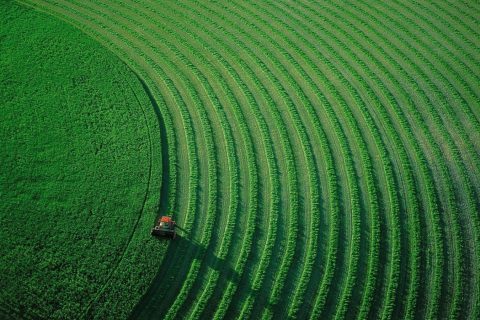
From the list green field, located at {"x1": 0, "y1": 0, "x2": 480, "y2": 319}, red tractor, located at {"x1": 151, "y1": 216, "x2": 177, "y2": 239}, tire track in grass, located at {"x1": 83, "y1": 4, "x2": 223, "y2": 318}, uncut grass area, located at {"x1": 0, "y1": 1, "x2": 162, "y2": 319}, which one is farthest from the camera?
red tractor, located at {"x1": 151, "y1": 216, "x2": 177, "y2": 239}

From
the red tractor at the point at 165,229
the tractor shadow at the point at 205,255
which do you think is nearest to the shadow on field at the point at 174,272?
the tractor shadow at the point at 205,255

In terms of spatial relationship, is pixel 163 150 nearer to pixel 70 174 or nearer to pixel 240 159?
pixel 240 159

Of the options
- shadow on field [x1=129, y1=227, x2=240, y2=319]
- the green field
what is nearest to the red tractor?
shadow on field [x1=129, y1=227, x2=240, y2=319]

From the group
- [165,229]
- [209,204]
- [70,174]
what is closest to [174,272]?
[165,229]

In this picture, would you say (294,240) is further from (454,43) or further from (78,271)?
(454,43)

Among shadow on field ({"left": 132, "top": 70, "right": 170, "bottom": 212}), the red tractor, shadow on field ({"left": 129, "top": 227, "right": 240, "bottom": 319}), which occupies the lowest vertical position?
shadow on field ({"left": 129, "top": 227, "right": 240, "bottom": 319})

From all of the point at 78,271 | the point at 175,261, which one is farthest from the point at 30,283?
Answer: the point at 175,261

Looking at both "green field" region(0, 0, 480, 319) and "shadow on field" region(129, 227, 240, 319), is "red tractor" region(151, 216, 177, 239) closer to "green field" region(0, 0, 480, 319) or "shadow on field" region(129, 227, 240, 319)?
"shadow on field" region(129, 227, 240, 319)
